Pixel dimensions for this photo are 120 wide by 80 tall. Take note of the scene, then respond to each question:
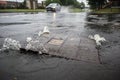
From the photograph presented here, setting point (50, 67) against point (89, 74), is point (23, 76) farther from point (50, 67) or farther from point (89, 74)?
point (89, 74)

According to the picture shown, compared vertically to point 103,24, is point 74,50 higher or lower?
lower

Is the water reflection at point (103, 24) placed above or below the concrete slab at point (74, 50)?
above

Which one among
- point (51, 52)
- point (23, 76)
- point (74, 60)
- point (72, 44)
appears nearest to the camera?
point (23, 76)

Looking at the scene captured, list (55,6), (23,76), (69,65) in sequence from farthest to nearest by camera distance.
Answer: (55,6) < (69,65) < (23,76)

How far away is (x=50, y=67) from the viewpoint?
389 centimetres

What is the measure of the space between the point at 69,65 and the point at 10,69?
1.32m

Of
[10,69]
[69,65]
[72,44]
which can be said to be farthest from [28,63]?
[72,44]

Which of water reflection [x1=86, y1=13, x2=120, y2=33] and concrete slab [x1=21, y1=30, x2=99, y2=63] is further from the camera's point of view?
water reflection [x1=86, y1=13, x2=120, y2=33]

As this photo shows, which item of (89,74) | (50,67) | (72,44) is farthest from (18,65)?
(72,44)

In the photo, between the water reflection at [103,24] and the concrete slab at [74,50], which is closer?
the concrete slab at [74,50]

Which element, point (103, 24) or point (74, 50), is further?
point (103, 24)

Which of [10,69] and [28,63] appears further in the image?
[28,63]

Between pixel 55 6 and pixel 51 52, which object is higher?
pixel 55 6

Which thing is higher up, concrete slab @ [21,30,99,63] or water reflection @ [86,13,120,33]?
water reflection @ [86,13,120,33]
